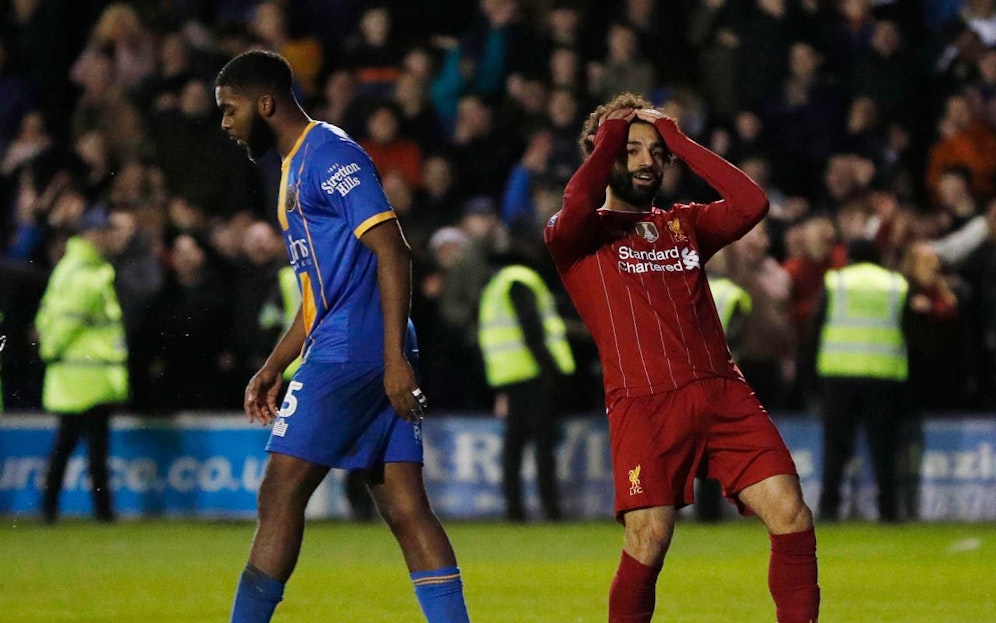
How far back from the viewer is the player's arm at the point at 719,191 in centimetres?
668

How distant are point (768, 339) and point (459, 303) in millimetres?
2459

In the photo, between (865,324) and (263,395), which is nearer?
(263,395)

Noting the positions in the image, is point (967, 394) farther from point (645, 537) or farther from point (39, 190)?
point (645, 537)

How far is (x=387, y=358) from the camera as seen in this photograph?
19.4 feet

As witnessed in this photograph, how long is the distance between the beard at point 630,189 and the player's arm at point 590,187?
113 mm

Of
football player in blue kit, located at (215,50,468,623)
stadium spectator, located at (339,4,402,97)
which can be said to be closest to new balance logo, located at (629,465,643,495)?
football player in blue kit, located at (215,50,468,623)

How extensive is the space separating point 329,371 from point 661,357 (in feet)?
3.99

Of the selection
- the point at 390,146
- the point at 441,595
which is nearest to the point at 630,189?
the point at 441,595

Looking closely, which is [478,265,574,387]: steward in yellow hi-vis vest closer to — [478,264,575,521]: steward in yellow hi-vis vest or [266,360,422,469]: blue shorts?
[478,264,575,521]: steward in yellow hi-vis vest

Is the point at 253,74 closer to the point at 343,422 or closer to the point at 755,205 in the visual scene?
the point at 343,422

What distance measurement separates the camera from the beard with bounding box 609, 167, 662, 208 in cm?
673

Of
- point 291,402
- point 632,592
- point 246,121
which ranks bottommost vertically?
point 632,592

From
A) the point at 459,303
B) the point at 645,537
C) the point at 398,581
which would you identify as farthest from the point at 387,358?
the point at 459,303

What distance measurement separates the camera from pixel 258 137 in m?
6.20
